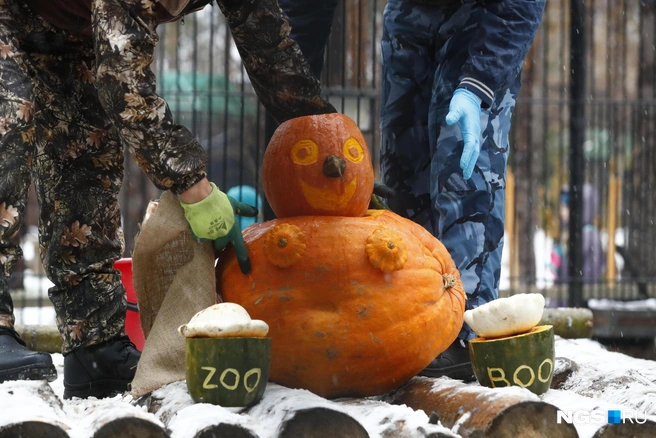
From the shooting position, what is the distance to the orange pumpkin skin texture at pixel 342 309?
2.36 metres

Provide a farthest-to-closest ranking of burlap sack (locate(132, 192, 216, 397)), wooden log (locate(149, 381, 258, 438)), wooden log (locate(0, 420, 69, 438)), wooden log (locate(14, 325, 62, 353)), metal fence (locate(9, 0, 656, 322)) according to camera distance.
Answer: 1. metal fence (locate(9, 0, 656, 322))
2. wooden log (locate(14, 325, 62, 353))
3. burlap sack (locate(132, 192, 216, 397))
4. wooden log (locate(149, 381, 258, 438))
5. wooden log (locate(0, 420, 69, 438))

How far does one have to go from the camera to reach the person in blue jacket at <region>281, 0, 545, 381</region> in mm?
2965

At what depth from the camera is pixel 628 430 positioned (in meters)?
2.11

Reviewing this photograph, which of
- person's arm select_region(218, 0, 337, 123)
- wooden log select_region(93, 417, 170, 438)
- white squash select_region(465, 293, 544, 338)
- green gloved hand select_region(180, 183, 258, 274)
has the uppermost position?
person's arm select_region(218, 0, 337, 123)

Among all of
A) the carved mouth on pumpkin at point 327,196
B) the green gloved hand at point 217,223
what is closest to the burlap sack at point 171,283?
the green gloved hand at point 217,223

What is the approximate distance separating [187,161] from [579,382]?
5.22 ft

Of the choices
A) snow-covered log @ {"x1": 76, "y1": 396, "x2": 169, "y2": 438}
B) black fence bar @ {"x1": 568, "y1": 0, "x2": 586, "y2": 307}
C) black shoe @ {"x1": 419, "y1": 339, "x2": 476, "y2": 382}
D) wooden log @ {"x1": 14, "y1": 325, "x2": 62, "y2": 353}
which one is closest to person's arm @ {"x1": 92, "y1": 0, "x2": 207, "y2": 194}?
snow-covered log @ {"x1": 76, "y1": 396, "x2": 169, "y2": 438}

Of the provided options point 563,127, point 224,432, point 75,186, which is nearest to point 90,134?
point 75,186

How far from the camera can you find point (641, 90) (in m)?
8.19

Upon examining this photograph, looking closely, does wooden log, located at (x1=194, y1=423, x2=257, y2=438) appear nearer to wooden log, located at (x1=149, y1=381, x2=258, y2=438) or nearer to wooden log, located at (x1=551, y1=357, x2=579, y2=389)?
wooden log, located at (x1=149, y1=381, x2=258, y2=438)

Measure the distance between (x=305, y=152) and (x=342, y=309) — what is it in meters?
0.48

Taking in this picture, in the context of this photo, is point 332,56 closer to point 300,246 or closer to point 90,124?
point 90,124

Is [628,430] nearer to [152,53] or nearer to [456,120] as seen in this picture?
[456,120]

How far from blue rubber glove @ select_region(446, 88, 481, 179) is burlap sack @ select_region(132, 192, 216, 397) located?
89 cm
